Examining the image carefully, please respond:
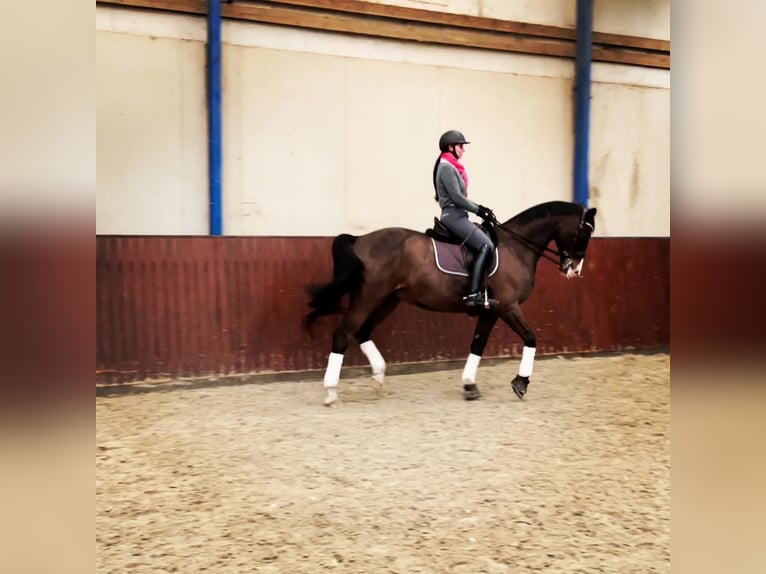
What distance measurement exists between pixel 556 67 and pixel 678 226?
8.87 m

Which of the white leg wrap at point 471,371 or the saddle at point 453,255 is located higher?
the saddle at point 453,255

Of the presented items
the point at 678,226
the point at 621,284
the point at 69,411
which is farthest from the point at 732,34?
the point at 621,284

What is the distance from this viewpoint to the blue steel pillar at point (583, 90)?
881cm

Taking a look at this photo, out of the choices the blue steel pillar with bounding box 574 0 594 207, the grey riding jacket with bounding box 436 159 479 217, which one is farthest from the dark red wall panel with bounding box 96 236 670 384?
the blue steel pillar with bounding box 574 0 594 207

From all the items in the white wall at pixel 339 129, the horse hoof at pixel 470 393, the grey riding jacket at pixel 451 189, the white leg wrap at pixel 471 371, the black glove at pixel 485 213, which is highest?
the white wall at pixel 339 129

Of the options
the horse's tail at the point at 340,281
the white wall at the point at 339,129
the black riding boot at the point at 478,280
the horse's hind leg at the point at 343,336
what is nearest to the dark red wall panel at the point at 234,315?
the white wall at the point at 339,129

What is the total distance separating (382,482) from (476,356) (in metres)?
2.37

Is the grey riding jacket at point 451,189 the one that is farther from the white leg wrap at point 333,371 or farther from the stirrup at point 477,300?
the white leg wrap at point 333,371

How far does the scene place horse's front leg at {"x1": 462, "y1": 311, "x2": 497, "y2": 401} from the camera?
5.85m

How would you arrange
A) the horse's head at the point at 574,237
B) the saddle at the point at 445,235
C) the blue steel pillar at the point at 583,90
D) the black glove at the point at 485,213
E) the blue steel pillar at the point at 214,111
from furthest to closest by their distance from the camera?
the blue steel pillar at the point at 583,90
the blue steel pillar at the point at 214,111
the horse's head at the point at 574,237
the saddle at the point at 445,235
the black glove at the point at 485,213

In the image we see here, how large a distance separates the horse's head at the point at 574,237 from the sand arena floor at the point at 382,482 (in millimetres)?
1285

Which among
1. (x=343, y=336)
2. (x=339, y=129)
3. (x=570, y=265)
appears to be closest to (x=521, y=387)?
(x=570, y=265)

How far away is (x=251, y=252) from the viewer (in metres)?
6.54

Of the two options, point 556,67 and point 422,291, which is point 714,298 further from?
point 556,67
